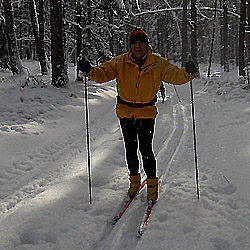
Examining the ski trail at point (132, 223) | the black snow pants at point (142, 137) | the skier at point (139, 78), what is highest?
the skier at point (139, 78)

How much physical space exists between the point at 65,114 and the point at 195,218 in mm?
6477

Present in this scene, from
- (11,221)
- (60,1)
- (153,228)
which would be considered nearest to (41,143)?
(11,221)

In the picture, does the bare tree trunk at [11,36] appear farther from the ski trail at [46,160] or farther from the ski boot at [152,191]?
the ski boot at [152,191]

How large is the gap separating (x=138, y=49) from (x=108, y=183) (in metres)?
2.33

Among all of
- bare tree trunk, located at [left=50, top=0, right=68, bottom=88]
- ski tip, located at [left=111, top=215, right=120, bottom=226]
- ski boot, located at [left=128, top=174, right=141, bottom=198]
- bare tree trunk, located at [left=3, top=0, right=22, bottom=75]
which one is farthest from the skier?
bare tree trunk, located at [left=3, top=0, right=22, bottom=75]

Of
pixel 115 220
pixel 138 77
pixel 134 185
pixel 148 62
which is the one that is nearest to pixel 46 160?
pixel 134 185

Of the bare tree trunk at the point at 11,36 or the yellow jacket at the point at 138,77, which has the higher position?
the bare tree trunk at the point at 11,36

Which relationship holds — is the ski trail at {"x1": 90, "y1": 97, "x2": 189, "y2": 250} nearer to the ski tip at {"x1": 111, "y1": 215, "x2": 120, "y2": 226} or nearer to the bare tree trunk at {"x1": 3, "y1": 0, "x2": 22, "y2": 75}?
the ski tip at {"x1": 111, "y1": 215, "x2": 120, "y2": 226}

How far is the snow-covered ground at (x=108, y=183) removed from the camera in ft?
10.2

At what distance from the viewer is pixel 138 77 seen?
358 centimetres

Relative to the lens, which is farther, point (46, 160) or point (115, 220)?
point (46, 160)

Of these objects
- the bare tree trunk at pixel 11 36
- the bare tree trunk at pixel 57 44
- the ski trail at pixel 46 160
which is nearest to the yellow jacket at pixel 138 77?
the ski trail at pixel 46 160

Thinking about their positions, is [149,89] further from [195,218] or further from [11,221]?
[11,221]

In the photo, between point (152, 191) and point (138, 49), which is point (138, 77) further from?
point (152, 191)
